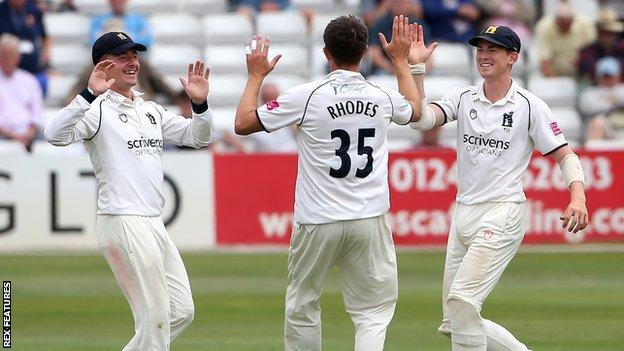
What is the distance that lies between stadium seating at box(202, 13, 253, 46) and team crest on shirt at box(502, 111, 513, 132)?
1097 cm

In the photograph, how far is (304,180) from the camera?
8.14 meters

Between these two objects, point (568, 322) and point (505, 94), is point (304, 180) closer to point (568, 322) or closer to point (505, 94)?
point (505, 94)

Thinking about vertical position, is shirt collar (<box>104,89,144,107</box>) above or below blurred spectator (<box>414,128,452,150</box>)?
above

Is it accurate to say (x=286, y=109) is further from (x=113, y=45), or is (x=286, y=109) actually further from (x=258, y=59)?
(x=113, y=45)

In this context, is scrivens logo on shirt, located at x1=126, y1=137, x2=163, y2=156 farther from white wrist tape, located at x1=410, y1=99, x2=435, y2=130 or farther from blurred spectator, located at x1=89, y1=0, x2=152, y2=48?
blurred spectator, located at x1=89, y1=0, x2=152, y2=48

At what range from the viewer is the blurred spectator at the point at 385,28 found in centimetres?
1805

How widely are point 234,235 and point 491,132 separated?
304 inches

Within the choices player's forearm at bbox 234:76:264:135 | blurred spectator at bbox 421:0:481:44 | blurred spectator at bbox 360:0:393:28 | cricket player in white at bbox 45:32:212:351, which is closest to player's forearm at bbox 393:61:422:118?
player's forearm at bbox 234:76:264:135

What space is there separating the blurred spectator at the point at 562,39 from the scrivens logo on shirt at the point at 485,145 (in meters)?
10.9

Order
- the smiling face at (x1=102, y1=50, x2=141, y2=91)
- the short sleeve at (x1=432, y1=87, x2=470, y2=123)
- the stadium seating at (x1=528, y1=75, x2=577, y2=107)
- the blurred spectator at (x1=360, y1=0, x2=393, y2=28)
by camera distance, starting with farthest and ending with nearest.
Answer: the stadium seating at (x1=528, y1=75, x2=577, y2=107), the blurred spectator at (x1=360, y1=0, x2=393, y2=28), the short sleeve at (x1=432, y1=87, x2=470, y2=123), the smiling face at (x1=102, y1=50, x2=141, y2=91)

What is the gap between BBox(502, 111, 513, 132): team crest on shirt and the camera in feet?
28.2

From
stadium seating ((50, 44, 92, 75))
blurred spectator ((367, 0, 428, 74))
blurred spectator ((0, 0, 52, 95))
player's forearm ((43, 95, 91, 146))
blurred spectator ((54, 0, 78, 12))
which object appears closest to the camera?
player's forearm ((43, 95, 91, 146))

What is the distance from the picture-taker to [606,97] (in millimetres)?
18453

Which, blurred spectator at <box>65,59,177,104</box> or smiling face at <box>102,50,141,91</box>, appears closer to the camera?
smiling face at <box>102,50,141,91</box>
